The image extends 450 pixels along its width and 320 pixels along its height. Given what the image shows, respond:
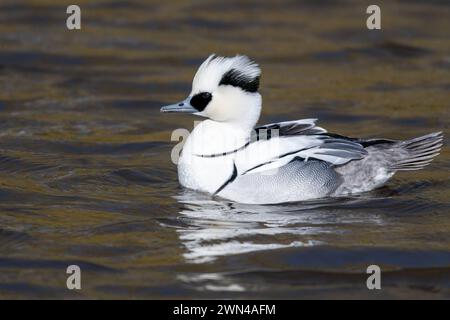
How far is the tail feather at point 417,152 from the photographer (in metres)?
9.26

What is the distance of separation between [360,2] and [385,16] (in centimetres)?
78

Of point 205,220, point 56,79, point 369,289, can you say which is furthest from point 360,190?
point 56,79

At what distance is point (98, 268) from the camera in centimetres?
734

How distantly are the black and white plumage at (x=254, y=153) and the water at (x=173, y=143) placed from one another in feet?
0.58

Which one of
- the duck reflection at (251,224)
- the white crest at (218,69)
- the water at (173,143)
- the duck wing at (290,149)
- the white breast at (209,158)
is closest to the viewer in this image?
the water at (173,143)

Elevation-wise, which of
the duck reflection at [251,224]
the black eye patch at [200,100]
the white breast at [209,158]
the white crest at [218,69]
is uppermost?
the white crest at [218,69]

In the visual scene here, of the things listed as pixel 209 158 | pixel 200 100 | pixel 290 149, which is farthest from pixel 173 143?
pixel 290 149

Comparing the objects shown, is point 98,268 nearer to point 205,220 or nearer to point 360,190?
point 205,220

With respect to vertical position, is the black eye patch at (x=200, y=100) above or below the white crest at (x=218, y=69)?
below

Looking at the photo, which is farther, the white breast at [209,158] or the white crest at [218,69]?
the white breast at [209,158]

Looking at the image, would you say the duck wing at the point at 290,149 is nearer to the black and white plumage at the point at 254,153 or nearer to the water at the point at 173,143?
the black and white plumage at the point at 254,153

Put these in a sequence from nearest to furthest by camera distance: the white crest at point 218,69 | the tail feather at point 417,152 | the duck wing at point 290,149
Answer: the white crest at point 218,69, the duck wing at point 290,149, the tail feather at point 417,152

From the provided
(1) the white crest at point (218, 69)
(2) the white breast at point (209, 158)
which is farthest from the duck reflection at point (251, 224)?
(1) the white crest at point (218, 69)

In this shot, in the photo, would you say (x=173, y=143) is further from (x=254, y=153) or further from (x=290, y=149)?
(x=290, y=149)
